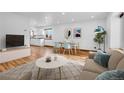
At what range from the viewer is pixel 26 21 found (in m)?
5.43

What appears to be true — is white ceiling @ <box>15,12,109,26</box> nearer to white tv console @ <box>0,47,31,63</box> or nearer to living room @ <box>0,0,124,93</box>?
living room @ <box>0,0,124,93</box>

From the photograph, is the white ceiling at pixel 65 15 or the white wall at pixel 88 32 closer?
the white ceiling at pixel 65 15

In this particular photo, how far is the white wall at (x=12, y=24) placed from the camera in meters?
4.19

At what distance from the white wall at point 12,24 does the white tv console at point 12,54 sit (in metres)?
0.53

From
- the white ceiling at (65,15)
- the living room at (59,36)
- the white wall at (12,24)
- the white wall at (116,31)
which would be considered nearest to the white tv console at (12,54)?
the living room at (59,36)

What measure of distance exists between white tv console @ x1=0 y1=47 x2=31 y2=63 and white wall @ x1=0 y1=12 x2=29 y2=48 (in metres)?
0.53

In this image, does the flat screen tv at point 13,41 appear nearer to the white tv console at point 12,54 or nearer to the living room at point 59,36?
the living room at point 59,36

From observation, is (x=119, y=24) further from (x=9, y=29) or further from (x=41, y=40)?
(x=41, y=40)

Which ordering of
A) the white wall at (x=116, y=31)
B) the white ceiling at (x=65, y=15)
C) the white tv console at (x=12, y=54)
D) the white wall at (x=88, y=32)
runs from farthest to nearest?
the white wall at (x=88, y=32)
the white ceiling at (x=65, y=15)
the white wall at (x=116, y=31)
the white tv console at (x=12, y=54)

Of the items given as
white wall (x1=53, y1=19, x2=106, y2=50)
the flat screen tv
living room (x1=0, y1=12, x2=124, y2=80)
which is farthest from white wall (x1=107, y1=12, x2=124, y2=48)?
the flat screen tv

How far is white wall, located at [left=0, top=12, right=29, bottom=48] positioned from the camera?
13.7 feet
